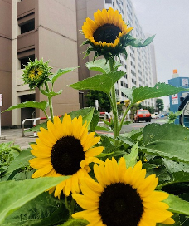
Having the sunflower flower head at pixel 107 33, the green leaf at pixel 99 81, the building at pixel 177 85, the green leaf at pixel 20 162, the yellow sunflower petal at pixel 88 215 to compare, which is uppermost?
the building at pixel 177 85

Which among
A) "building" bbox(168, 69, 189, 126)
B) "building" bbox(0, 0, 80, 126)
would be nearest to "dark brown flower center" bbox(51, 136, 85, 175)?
"building" bbox(168, 69, 189, 126)

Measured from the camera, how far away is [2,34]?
12.6 metres

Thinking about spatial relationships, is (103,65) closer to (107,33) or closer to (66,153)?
(107,33)

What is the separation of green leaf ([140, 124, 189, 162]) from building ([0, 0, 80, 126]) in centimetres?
1148

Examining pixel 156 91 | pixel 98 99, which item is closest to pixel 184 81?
pixel 156 91

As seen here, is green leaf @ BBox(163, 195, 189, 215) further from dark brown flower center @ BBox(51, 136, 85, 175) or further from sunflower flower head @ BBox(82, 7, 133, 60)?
sunflower flower head @ BBox(82, 7, 133, 60)

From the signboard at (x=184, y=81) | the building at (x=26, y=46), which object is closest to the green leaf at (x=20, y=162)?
the signboard at (x=184, y=81)

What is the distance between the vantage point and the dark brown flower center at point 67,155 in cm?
40

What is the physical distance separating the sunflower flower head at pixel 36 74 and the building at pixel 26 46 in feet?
36.2

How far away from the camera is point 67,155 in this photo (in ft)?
1.32

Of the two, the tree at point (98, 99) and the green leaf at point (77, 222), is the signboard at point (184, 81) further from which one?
the tree at point (98, 99)

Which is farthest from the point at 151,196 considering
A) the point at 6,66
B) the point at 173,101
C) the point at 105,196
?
the point at 6,66

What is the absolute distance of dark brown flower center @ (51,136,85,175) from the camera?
1.30 ft

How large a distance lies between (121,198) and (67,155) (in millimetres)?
130
